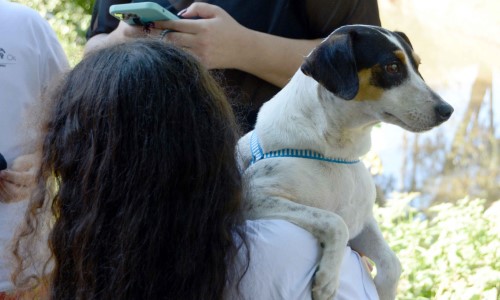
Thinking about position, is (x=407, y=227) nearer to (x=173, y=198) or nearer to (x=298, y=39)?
(x=298, y=39)

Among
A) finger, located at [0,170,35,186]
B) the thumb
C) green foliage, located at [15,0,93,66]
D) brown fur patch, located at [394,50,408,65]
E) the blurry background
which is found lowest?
green foliage, located at [15,0,93,66]

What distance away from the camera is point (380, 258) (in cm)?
190

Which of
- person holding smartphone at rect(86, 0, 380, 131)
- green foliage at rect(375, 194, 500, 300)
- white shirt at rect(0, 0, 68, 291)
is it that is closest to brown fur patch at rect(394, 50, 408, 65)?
person holding smartphone at rect(86, 0, 380, 131)

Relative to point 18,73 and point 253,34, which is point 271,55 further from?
point 18,73

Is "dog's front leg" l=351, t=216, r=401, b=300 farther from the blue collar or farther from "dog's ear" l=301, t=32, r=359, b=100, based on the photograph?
"dog's ear" l=301, t=32, r=359, b=100

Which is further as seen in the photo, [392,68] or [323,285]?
[392,68]

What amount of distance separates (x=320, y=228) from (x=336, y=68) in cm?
42

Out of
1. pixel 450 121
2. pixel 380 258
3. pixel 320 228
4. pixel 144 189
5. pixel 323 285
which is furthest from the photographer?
pixel 450 121

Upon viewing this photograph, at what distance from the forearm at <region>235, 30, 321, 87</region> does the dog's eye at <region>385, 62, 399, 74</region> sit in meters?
0.27

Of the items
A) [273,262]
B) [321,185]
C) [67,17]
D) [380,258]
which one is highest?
[273,262]

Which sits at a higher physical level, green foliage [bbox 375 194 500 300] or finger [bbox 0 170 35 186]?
finger [bbox 0 170 35 186]

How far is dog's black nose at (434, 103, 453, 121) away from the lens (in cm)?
192

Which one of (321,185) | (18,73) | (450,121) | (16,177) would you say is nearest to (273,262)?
(321,185)

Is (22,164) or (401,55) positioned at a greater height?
(401,55)
